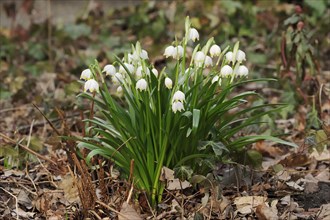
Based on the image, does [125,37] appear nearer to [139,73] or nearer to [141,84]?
[139,73]

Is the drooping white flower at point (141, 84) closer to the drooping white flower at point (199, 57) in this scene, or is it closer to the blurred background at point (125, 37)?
the drooping white flower at point (199, 57)

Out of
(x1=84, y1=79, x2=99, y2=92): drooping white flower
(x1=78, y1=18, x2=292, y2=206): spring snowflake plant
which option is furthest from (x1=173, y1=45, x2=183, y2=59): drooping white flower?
(x1=84, y1=79, x2=99, y2=92): drooping white flower

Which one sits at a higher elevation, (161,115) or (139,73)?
(139,73)

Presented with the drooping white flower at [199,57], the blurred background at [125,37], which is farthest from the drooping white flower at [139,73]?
the blurred background at [125,37]

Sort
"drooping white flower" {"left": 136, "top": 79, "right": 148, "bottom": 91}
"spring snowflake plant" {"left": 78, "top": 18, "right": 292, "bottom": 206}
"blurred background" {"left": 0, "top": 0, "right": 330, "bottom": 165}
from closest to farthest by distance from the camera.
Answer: "drooping white flower" {"left": 136, "top": 79, "right": 148, "bottom": 91}, "spring snowflake plant" {"left": 78, "top": 18, "right": 292, "bottom": 206}, "blurred background" {"left": 0, "top": 0, "right": 330, "bottom": 165}

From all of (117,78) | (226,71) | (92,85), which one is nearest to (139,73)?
(117,78)

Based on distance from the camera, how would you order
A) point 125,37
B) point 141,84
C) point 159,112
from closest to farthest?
point 141,84 < point 159,112 < point 125,37

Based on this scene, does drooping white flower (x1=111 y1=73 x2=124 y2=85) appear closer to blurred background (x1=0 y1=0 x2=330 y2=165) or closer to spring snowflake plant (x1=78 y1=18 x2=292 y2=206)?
spring snowflake plant (x1=78 y1=18 x2=292 y2=206)

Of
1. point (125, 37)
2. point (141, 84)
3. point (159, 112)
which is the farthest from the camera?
point (125, 37)

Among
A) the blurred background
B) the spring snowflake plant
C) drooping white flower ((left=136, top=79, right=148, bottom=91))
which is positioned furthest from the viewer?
the blurred background
